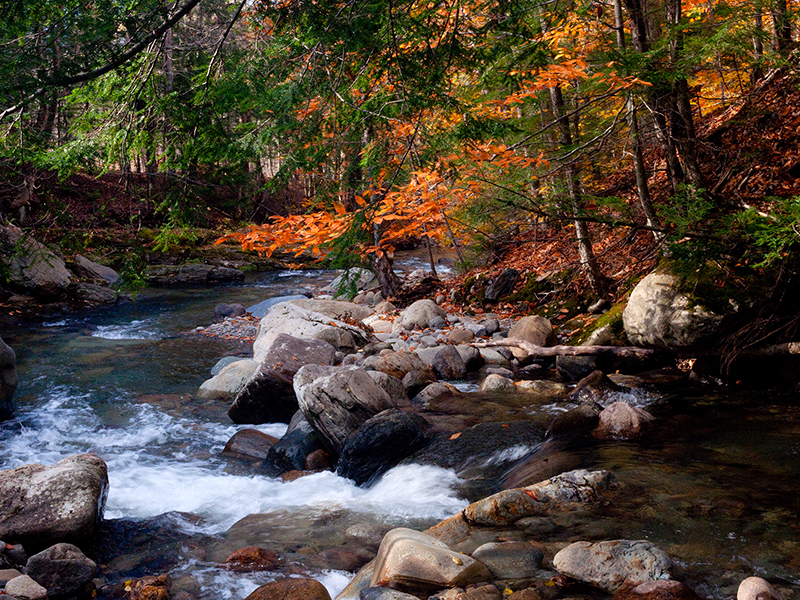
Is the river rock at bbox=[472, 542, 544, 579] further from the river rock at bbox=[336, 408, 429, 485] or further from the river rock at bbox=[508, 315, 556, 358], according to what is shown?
the river rock at bbox=[508, 315, 556, 358]

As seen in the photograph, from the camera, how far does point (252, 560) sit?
12.7 feet

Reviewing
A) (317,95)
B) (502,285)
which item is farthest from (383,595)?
(502,285)

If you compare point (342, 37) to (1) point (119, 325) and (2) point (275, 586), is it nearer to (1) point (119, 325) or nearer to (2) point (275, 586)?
(2) point (275, 586)

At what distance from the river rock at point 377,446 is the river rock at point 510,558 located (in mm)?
2249

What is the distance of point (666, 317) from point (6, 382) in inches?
338

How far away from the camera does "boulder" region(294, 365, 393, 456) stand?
594 centimetres

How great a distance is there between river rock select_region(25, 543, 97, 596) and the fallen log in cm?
633

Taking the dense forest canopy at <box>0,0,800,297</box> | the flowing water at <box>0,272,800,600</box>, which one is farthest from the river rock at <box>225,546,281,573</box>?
the dense forest canopy at <box>0,0,800,297</box>

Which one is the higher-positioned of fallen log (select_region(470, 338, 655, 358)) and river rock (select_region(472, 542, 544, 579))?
river rock (select_region(472, 542, 544, 579))


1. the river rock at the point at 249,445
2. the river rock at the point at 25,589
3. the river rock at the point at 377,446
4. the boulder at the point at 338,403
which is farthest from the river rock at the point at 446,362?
the river rock at the point at 25,589

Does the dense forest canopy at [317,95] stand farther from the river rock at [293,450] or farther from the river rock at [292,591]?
the river rock at [293,450]

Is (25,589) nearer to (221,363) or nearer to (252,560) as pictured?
(252,560)

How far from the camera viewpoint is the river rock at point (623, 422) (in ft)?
17.2

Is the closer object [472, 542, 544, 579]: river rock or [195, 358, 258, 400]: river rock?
[472, 542, 544, 579]: river rock
